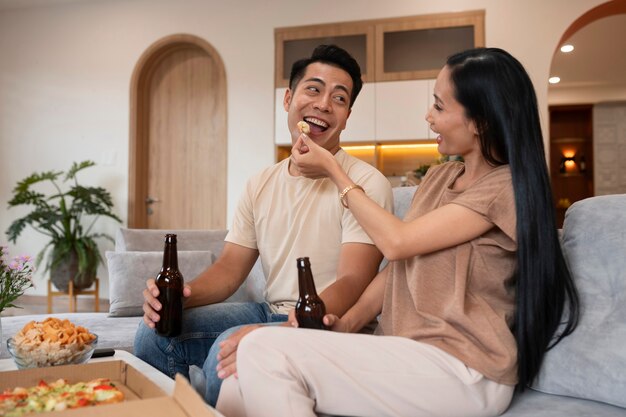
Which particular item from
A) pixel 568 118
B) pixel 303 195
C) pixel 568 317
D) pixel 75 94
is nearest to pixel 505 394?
pixel 568 317

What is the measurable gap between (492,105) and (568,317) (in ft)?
1.72

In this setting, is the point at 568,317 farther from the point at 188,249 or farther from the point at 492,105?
the point at 188,249

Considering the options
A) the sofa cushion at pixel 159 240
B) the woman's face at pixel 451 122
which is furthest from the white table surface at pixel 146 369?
the sofa cushion at pixel 159 240

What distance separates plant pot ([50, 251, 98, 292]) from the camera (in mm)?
5340

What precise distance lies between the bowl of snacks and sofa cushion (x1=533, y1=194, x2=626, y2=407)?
1.10 metres

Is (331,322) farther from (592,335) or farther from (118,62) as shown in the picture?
(118,62)

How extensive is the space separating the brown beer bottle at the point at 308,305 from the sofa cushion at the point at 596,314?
0.56 m

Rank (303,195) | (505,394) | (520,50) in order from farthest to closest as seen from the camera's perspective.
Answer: (520,50) < (303,195) < (505,394)

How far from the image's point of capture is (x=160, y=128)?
595 cm

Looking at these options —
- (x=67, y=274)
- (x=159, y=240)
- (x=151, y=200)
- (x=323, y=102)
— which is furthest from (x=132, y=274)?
(x=151, y=200)

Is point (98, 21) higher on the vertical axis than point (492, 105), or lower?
higher

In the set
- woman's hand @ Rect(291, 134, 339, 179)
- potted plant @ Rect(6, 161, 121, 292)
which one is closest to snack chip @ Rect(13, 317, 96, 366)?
woman's hand @ Rect(291, 134, 339, 179)

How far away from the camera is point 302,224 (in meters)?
1.70

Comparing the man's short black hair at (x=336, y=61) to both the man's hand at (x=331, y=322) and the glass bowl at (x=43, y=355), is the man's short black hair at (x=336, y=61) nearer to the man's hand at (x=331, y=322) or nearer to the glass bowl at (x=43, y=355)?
the man's hand at (x=331, y=322)
